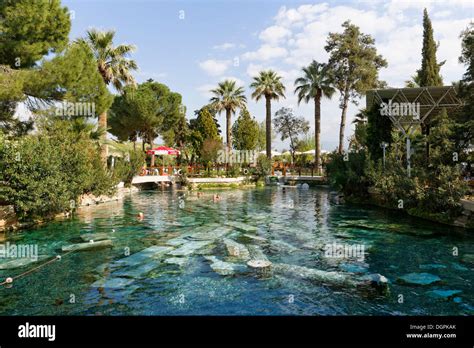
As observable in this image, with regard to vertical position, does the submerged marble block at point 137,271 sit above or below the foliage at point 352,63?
below

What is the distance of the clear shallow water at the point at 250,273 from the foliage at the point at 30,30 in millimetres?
8855

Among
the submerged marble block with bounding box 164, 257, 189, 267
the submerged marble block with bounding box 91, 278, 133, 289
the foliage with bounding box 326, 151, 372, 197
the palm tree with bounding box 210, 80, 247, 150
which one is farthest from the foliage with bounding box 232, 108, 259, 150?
the submerged marble block with bounding box 91, 278, 133, 289

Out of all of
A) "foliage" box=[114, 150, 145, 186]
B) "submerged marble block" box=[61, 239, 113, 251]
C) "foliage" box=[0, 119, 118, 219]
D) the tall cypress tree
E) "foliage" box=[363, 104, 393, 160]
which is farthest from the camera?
the tall cypress tree

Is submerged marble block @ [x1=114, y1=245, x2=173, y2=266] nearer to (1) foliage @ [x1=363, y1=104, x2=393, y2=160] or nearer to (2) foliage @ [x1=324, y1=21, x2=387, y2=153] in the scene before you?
(1) foliage @ [x1=363, y1=104, x2=393, y2=160]

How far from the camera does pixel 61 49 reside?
20.2m

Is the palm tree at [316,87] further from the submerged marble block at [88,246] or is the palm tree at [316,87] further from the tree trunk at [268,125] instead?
the submerged marble block at [88,246]

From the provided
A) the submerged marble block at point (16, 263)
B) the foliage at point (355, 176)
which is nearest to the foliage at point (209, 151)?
the foliage at point (355, 176)

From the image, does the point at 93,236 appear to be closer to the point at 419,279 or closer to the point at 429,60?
the point at 419,279

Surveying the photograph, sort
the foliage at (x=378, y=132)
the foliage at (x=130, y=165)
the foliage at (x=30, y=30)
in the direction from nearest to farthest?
1. the foliage at (x=30, y=30)
2. the foliage at (x=378, y=132)
3. the foliage at (x=130, y=165)

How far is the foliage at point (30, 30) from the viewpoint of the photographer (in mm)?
17438

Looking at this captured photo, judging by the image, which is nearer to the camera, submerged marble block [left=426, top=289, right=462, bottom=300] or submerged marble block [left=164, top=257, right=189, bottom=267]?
submerged marble block [left=426, top=289, right=462, bottom=300]

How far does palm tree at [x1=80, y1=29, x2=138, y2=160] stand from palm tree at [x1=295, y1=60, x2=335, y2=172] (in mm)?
21432

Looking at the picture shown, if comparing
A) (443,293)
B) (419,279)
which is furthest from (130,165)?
(443,293)

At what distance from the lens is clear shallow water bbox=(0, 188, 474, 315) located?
292 inches
